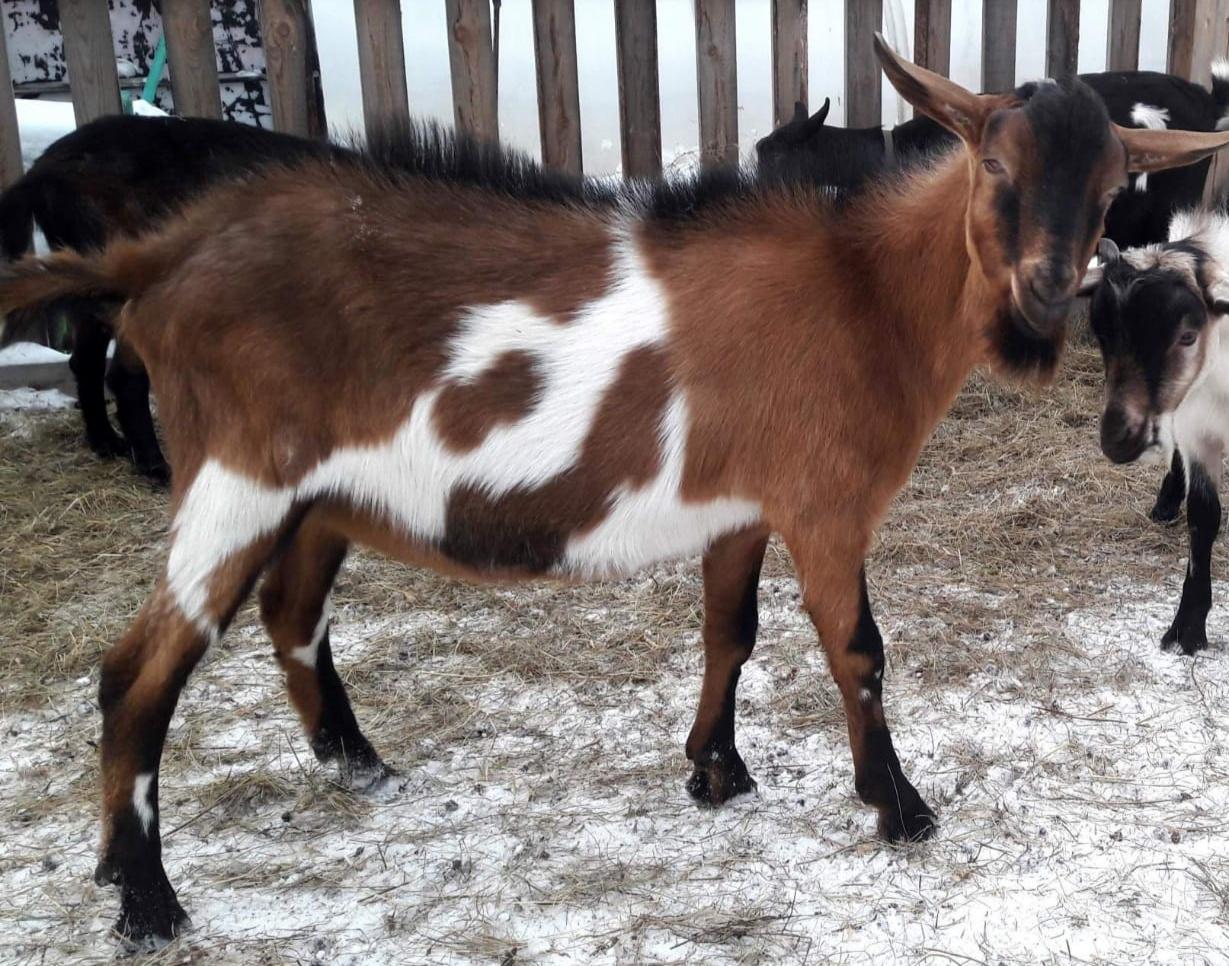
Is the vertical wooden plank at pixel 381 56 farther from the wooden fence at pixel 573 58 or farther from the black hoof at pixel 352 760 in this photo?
the black hoof at pixel 352 760

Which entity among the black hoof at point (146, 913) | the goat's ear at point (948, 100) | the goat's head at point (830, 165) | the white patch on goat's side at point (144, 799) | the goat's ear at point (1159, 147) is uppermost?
the goat's ear at point (948, 100)

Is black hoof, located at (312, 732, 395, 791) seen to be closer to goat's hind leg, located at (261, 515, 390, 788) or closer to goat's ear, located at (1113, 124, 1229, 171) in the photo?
goat's hind leg, located at (261, 515, 390, 788)

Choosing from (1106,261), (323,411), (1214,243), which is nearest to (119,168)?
(323,411)

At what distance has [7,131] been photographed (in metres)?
5.52

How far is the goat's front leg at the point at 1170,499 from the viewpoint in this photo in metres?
4.75

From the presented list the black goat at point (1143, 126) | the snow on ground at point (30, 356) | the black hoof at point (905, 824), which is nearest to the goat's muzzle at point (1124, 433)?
the black hoof at point (905, 824)

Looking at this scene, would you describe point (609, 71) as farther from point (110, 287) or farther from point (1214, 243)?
point (110, 287)

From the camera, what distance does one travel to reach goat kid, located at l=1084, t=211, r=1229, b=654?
361 cm

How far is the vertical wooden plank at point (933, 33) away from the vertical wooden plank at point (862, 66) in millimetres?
218

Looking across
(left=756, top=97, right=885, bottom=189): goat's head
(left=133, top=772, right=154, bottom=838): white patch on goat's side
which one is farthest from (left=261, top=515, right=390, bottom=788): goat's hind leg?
(left=756, top=97, right=885, bottom=189): goat's head

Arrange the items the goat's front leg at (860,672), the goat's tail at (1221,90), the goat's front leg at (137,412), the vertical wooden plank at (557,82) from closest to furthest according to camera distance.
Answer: the goat's front leg at (860,672)
the goat's front leg at (137,412)
the goat's tail at (1221,90)
the vertical wooden plank at (557,82)

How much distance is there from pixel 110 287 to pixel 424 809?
158 centimetres


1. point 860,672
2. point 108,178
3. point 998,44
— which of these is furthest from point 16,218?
point 998,44

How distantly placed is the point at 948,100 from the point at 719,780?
1.82 m
